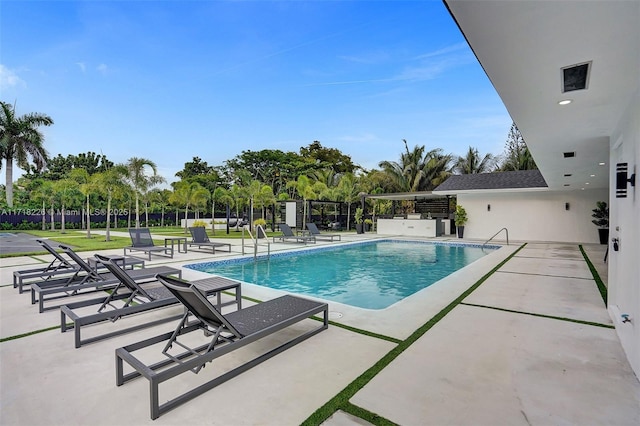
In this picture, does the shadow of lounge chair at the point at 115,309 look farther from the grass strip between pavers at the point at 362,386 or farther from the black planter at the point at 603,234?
the black planter at the point at 603,234

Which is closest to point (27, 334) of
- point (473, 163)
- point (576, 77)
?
point (576, 77)

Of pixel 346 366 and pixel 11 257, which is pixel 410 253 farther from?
pixel 11 257

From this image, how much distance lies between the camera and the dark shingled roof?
52.7ft

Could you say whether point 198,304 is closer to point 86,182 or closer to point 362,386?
point 362,386

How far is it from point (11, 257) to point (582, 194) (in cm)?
2308

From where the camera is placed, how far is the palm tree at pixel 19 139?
23812 millimetres

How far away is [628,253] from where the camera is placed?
3.53m

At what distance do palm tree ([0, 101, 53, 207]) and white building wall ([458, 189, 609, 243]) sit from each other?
30.4 m

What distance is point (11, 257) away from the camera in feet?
32.4

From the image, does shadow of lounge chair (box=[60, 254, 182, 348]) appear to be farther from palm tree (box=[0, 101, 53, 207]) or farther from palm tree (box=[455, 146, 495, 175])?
palm tree (box=[455, 146, 495, 175])

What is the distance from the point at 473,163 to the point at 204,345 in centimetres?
3472

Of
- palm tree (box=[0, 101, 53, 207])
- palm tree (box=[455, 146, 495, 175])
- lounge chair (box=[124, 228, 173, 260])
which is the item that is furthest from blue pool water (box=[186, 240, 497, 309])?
palm tree (box=[0, 101, 53, 207])

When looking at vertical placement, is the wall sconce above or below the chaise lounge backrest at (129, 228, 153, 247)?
above

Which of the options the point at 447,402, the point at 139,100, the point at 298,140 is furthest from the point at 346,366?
the point at 298,140
